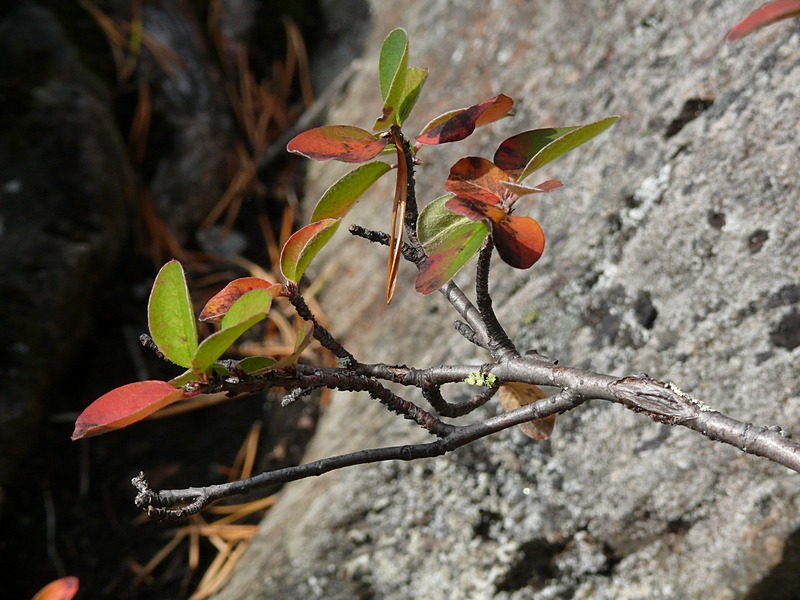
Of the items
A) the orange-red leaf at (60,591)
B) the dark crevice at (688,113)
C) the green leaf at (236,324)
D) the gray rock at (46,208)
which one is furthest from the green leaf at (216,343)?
the gray rock at (46,208)

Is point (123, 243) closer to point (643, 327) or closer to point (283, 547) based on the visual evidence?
point (283, 547)

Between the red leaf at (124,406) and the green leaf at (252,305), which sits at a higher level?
the green leaf at (252,305)

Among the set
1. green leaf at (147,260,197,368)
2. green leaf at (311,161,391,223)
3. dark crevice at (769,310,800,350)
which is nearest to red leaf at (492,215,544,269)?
green leaf at (311,161,391,223)

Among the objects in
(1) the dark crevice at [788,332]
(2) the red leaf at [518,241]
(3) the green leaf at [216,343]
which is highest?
(1) the dark crevice at [788,332]

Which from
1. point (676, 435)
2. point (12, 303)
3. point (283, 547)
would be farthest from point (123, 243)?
point (676, 435)

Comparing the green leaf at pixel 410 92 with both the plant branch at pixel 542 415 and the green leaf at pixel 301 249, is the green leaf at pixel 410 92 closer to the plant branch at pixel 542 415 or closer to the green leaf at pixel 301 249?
the green leaf at pixel 301 249

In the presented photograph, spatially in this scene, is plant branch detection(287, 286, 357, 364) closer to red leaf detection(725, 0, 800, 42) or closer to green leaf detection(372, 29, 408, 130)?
green leaf detection(372, 29, 408, 130)
